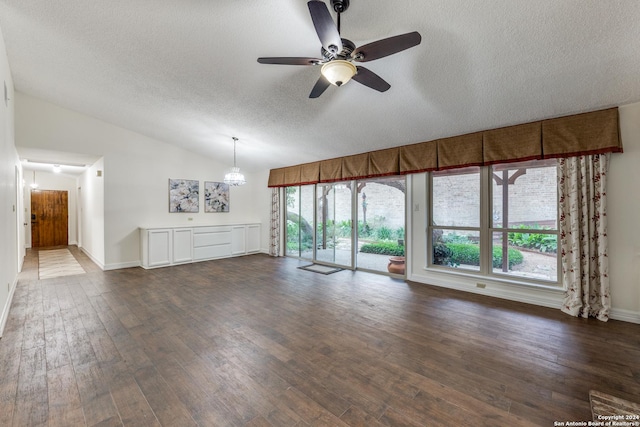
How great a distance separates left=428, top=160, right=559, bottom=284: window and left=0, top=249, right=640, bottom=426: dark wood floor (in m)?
0.57

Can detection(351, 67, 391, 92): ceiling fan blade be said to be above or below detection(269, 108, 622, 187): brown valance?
above

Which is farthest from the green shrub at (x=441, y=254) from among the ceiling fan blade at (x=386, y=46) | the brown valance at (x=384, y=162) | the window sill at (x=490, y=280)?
the ceiling fan blade at (x=386, y=46)

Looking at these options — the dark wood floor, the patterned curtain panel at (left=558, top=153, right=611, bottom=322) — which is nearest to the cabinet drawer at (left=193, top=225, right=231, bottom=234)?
the dark wood floor

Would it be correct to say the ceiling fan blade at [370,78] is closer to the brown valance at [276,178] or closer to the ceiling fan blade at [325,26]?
the ceiling fan blade at [325,26]

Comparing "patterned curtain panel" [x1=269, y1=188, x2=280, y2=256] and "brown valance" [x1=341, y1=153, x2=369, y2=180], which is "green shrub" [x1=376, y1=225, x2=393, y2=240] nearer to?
"brown valance" [x1=341, y1=153, x2=369, y2=180]

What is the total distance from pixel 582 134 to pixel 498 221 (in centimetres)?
141

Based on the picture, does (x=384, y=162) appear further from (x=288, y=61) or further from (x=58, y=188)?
(x=58, y=188)

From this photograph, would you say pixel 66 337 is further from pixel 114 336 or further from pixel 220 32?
pixel 220 32

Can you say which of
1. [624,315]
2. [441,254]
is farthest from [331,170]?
[624,315]

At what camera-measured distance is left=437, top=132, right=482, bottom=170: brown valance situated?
398 centimetres

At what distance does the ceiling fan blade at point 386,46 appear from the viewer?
6.03ft

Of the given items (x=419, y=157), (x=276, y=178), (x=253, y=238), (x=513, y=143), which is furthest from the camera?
(x=253, y=238)

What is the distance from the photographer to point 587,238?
3230 millimetres

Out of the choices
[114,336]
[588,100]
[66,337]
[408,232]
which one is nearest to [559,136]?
[588,100]
